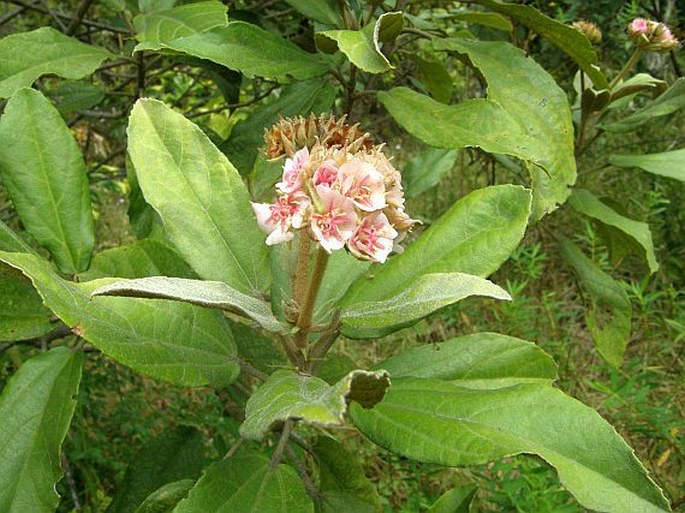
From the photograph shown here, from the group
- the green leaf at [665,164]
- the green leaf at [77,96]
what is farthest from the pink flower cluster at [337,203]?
the green leaf at [665,164]

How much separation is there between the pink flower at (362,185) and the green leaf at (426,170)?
36.4 inches

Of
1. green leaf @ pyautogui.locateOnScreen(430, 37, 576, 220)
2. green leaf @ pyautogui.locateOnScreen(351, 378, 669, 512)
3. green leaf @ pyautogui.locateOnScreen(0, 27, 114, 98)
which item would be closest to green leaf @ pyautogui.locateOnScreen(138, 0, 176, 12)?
green leaf @ pyautogui.locateOnScreen(0, 27, 114, 98)

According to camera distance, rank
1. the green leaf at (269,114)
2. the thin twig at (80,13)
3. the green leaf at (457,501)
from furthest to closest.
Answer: the thin twig at (80,13), the green leaf at (269,114), the green leaf at (457,501)

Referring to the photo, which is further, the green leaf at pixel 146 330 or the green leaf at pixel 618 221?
the green leaf at pixel 618 221

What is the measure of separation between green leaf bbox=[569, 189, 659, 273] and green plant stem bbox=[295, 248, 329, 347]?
104 cm

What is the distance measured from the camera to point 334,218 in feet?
3.10

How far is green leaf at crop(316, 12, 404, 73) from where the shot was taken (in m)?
1.12

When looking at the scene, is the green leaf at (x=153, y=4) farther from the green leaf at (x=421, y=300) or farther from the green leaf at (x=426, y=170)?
the green leaf at (x=421, y=300)

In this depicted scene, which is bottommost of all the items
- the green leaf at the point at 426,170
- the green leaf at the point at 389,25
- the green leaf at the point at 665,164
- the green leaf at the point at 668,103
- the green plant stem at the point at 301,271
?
the green leaf at the point at 426,170

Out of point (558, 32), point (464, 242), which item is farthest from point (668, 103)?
point (464, 242)

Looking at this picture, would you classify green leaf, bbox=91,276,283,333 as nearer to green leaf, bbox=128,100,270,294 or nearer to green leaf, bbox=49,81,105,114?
green leaf, bbox=128,100,270,294

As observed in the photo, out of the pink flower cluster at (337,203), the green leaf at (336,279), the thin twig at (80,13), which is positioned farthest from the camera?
the thin twig at (80,13)

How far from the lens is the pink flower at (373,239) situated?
0.96 metres

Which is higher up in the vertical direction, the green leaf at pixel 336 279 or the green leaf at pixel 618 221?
the green leaf at pixel 336 279
